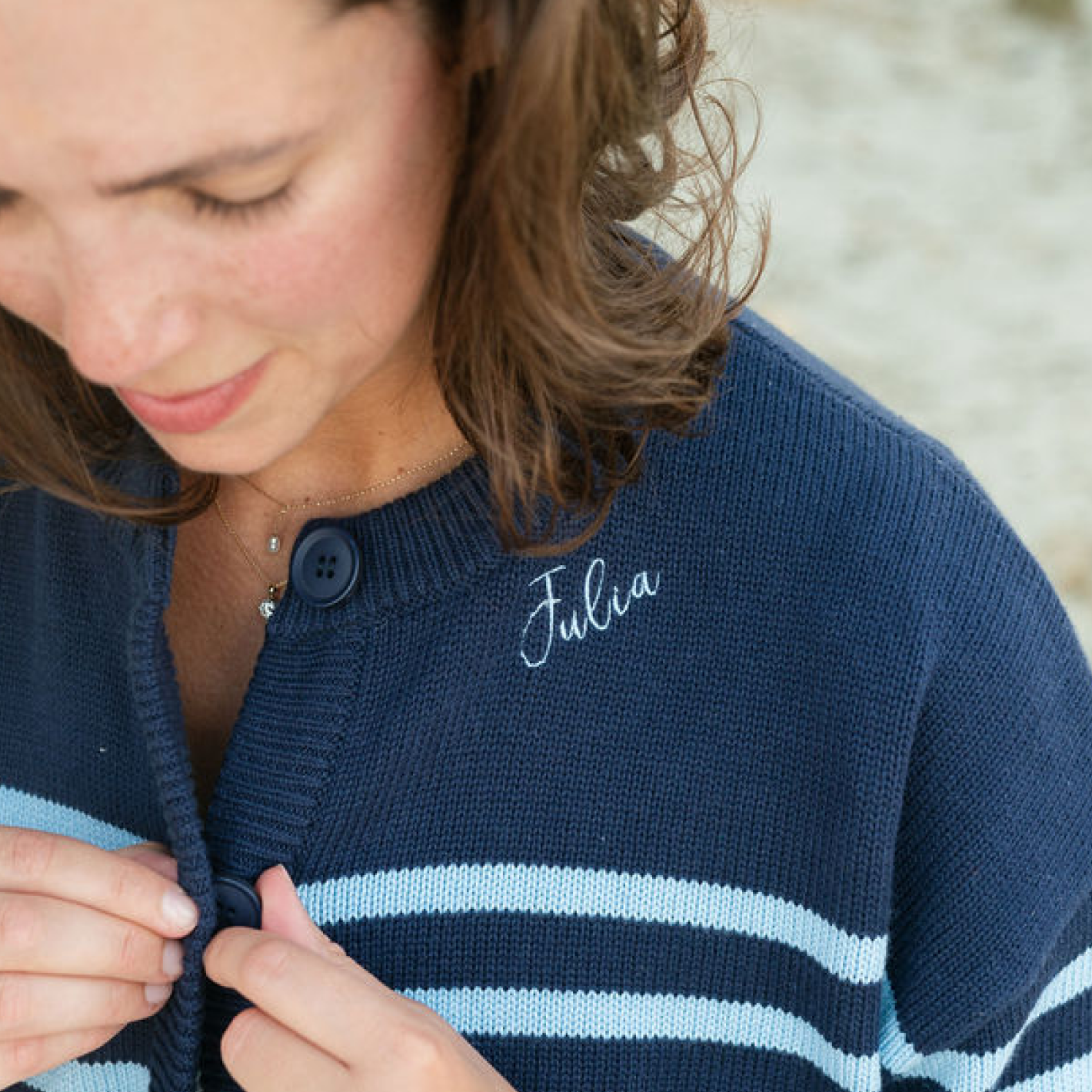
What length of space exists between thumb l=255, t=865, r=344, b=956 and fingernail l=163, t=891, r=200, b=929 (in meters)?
0.05

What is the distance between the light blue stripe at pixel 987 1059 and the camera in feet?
3.72

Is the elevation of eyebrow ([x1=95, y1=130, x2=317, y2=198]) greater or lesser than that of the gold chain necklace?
greater

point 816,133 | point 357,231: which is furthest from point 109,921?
point 816,133

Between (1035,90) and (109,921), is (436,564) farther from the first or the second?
(1035,90)

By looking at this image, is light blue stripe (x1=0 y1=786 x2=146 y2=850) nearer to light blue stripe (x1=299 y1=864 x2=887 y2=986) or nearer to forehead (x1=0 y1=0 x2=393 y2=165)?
light blue stripe (x1=299 y1=864 x2=887 y2=986)

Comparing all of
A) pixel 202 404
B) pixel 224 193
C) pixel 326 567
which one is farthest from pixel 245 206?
pixel 326 567

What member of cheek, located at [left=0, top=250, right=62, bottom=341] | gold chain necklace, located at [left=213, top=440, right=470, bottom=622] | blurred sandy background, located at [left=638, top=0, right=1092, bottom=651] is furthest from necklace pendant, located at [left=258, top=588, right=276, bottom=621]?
blurred sandy background, located at [left=638, top=0, right=1092, bottom=651]

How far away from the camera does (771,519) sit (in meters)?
1.11

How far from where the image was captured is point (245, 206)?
0.87 meters

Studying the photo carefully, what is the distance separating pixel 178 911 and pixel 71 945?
0.22ft

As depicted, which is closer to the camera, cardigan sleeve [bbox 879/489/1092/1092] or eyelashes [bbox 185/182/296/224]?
eyelashes [bbox 185/182/296/224]

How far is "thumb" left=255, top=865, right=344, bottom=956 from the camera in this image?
103 centimetres

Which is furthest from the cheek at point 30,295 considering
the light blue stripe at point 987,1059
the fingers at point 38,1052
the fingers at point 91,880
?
the light blue stripe at point 987,1059

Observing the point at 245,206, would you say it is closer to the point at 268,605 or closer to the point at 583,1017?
the point at 268,605
